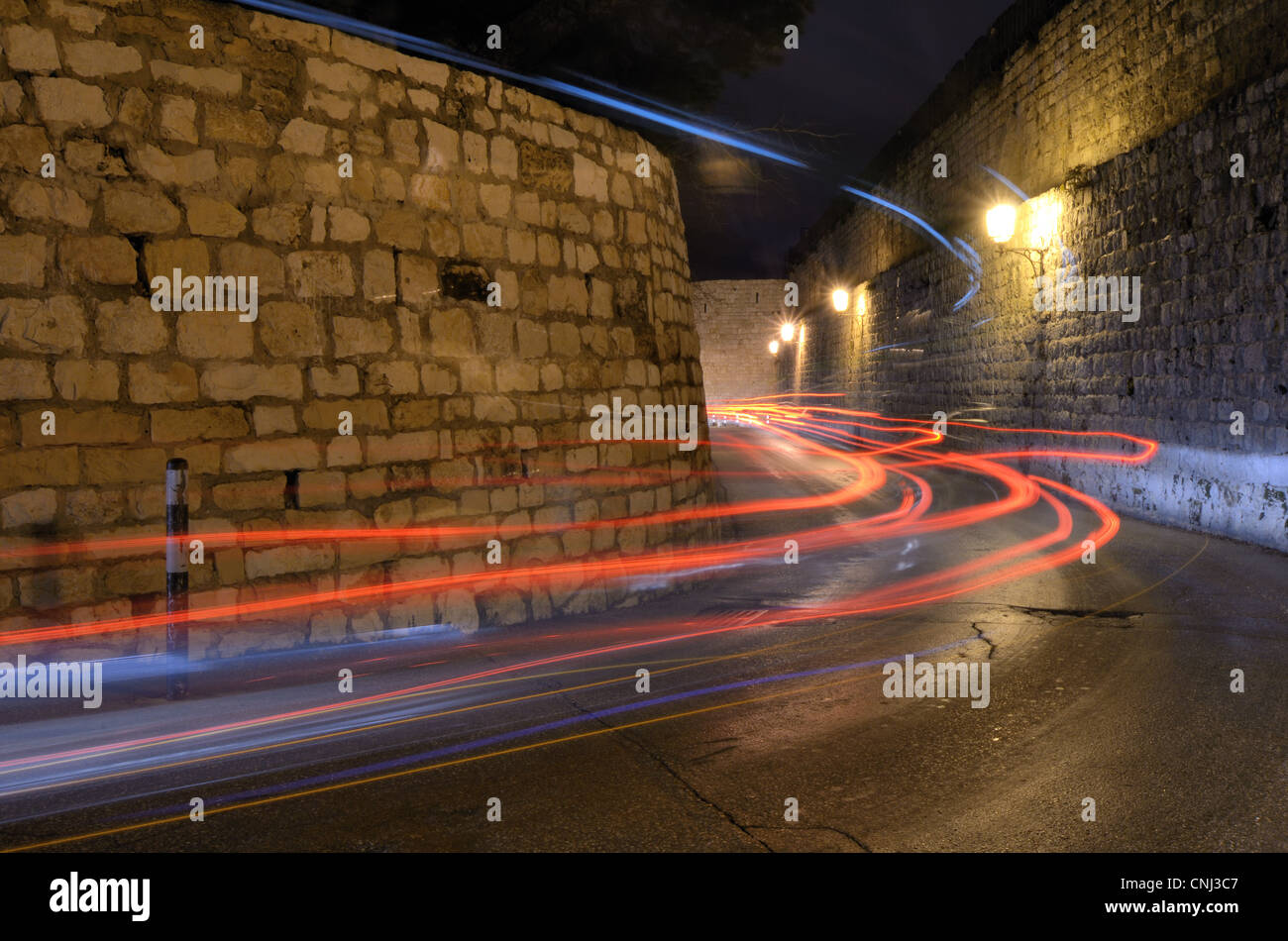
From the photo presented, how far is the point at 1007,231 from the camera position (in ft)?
44.1

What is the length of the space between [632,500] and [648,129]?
4.46m

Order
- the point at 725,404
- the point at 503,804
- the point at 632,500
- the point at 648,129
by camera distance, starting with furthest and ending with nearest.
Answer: the point at 725,404 < the point at 648,129 < the point at 632,500 < the point at 503,804

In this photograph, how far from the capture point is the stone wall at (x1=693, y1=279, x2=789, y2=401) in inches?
1426

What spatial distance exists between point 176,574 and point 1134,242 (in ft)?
34.1

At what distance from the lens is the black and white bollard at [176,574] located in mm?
4352

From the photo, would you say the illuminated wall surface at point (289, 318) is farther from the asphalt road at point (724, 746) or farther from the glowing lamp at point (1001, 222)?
the glowing lamp at point (1001, 222)

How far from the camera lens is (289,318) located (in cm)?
512

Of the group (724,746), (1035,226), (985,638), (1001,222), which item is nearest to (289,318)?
(724,746)

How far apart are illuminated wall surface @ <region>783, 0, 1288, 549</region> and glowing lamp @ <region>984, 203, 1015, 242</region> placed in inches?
14.1

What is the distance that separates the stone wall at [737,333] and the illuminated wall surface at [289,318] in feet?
97.5

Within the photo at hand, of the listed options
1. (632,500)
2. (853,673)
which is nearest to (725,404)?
(632,500)

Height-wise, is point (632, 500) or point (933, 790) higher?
point (632, 500)
